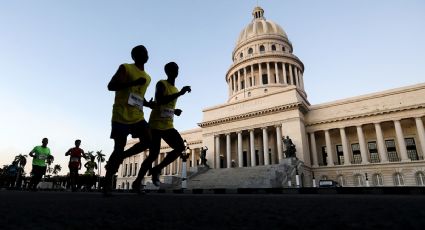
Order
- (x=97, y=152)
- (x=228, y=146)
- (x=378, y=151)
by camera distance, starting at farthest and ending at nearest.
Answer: (x=97, y=152) < (x=228, y=146) < (x=378, y=151)

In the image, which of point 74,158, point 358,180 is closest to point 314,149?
point 358,180

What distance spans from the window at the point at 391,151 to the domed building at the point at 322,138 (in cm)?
10

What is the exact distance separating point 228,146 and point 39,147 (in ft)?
88.5

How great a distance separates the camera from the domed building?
2784 cm

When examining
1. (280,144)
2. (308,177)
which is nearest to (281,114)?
(280,144)

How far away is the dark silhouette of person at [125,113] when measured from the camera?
4355 mm

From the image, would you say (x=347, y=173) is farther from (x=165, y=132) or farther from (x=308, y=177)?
(x=165, y=132)

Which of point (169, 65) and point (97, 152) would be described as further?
point (97, 152)

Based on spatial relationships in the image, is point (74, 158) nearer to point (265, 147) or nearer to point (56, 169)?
point (265, 147)

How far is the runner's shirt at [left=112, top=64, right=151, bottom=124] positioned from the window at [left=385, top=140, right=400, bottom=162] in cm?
3390

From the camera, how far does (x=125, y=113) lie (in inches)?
174

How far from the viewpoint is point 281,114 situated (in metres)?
32.6

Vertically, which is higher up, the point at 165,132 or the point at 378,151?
the point at 378,151

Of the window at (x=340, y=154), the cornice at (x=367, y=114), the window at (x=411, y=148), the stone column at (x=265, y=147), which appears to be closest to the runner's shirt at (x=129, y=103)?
the stone column at (x=265, y=147)
